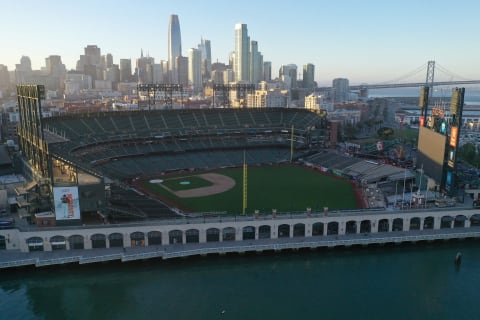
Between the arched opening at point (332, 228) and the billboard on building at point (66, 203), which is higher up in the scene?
the billboard on building at point (66, 203)

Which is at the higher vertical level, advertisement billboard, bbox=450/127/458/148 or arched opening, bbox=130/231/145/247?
advertisement billboard, bbox=450/127/458/148

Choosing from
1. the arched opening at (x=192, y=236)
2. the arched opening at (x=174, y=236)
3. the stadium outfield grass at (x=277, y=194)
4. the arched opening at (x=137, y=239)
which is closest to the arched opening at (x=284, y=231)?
the stadium outfield grass at (x=277, y=194)

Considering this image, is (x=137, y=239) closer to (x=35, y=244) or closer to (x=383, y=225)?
(x=35, y=244)

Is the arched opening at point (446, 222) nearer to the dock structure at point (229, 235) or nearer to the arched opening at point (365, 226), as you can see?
the dock structure at point (229, 235)

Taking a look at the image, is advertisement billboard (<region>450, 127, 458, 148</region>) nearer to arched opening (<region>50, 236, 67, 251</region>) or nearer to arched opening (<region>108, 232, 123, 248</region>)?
arched opening (<region>108, 232, 123, 248</region>)

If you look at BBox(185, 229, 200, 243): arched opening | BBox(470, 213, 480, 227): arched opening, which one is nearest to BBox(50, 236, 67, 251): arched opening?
BBox(185, 229, 200, 243): arched opening

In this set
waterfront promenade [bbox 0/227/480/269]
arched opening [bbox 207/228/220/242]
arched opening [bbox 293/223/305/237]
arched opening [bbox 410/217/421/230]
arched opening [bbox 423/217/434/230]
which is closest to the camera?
waterfront promenade [bbox 0/227/480/269]

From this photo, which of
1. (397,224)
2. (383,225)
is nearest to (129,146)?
(383,225)
